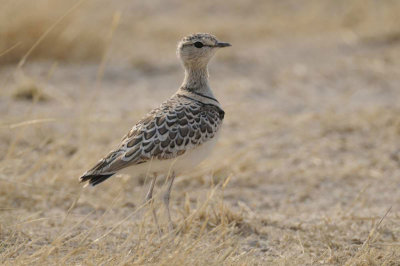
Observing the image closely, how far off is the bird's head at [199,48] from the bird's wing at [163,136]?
358mm

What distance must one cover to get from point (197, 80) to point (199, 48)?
0.19m

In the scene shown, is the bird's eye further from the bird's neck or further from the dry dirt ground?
the dry dirt ground

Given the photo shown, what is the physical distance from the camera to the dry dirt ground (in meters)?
3.25

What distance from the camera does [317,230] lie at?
12.0 feet

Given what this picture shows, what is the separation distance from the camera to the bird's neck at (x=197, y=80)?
3750 mm

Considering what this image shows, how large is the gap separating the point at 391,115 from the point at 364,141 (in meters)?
0.53

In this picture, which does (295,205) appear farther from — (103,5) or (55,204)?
(103,5)

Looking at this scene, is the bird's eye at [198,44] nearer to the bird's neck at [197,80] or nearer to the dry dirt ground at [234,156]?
the bird's neck at [197,80]

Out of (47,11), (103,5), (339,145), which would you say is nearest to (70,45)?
(47,11)

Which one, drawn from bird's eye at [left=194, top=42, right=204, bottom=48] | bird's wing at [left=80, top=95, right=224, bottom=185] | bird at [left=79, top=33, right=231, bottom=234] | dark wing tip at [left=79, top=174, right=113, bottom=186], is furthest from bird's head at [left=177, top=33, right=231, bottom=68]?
dark wing tip at [left=79, top=174, right=113, bottom=186]

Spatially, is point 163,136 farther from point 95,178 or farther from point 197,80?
point 197,80

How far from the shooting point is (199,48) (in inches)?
148

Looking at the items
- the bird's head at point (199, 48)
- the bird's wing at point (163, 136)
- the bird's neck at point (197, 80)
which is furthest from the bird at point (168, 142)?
the bird's head at point (199, 48)

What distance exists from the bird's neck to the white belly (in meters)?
0.42
